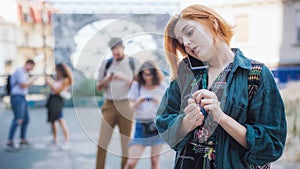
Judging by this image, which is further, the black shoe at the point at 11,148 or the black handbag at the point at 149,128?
the black shoe at the point at 11,148

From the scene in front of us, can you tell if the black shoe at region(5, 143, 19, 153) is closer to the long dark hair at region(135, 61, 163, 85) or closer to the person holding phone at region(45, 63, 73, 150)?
the person holding phone at region(45, 63, 73, 150)

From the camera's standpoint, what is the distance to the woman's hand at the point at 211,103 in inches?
32.0

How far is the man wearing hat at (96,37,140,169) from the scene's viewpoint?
1608 millimetres

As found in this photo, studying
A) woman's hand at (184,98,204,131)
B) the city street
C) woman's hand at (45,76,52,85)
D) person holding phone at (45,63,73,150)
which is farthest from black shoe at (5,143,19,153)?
woman's hand at (184,98,204,131)

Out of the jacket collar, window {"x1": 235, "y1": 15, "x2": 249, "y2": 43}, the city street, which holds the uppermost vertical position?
window {"x1": 235, "y1": 15, "x2": 249, "y2": 43}

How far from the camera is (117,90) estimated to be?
175 centimetres

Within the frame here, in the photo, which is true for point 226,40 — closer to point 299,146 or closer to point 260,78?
point 260,78

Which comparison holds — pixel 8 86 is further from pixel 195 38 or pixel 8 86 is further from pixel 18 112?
pixel 195 38

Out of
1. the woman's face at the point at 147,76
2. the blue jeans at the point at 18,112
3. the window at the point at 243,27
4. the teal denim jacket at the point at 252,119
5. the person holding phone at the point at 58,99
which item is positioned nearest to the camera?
the teal denim jacket at the point at 252,119

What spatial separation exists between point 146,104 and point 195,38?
91 cm

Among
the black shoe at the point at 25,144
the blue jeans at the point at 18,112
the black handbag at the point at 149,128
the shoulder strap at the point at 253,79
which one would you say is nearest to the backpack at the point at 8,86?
the blue jeans at the point at 18,112

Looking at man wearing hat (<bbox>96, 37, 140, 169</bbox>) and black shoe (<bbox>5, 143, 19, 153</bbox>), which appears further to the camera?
black shoe (<bbox>5, 143, 19, 153</bbox>)

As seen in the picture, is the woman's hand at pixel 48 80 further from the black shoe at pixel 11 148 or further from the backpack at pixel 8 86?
the black shoe at pixel 11 148

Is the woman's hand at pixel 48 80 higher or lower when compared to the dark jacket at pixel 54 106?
higher
